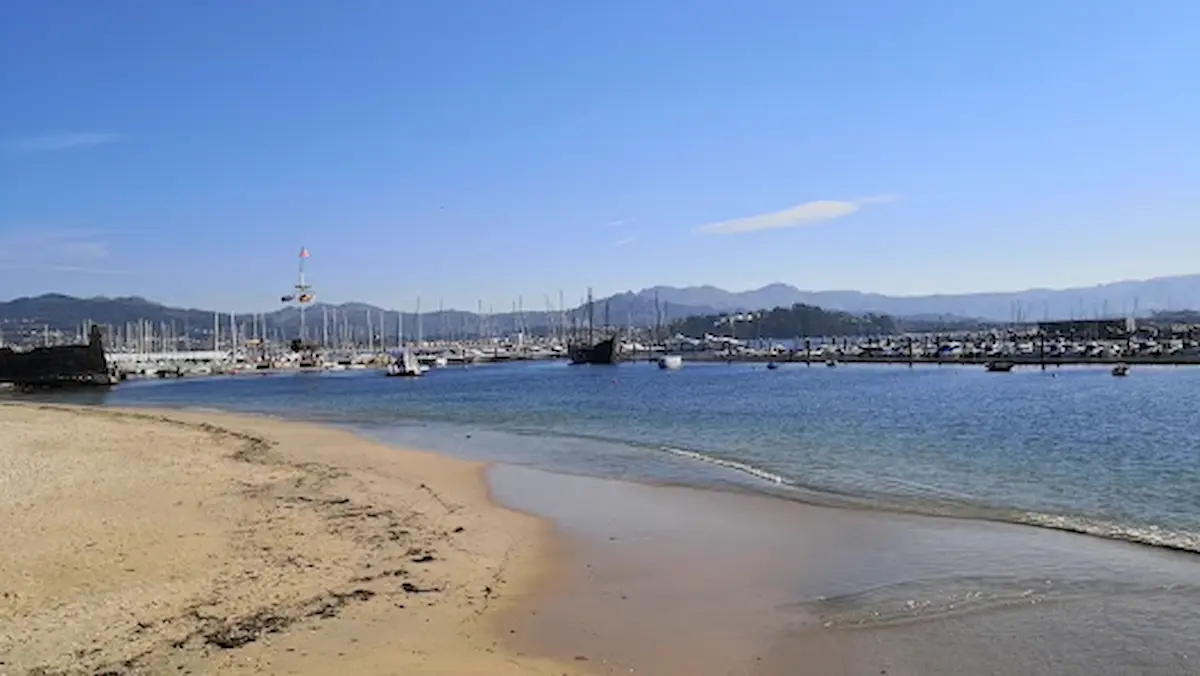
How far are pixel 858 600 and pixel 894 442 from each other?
17.1 m

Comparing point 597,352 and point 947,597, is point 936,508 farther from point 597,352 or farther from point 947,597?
point 597,352

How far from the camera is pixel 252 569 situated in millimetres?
10055

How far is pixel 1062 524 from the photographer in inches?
523

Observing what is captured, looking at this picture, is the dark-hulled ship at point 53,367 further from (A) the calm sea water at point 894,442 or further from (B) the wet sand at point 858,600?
(B) the wet sand at point 858,600

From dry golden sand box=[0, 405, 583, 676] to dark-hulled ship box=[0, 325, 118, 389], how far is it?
3153 inches

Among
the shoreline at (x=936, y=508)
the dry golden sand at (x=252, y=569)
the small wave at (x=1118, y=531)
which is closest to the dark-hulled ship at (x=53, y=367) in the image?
the dry golden sand at (x=252, y=569)

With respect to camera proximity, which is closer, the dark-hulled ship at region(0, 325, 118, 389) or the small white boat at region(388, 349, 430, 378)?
the dark-hulled ship at region(0, 325, 118, 389)

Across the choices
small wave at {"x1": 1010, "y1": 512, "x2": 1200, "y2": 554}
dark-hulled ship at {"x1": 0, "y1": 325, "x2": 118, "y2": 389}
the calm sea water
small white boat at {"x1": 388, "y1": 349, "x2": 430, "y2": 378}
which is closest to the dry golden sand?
the calm sea water

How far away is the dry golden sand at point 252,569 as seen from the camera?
23.5 ft

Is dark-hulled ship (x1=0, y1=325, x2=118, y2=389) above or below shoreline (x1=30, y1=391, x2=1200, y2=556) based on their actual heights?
above

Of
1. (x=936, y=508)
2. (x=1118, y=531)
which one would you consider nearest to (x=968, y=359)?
(x=936, y=508)

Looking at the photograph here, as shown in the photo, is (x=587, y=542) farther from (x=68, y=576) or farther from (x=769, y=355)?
(x=769, y=355)

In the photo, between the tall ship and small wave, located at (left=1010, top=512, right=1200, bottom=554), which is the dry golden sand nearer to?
small wave, located at (left=1010, top=512, right=1200, bottom=554)

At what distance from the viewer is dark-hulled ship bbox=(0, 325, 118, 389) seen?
88312 mm
